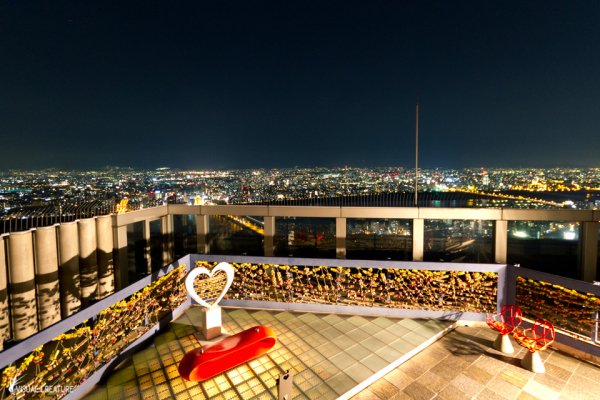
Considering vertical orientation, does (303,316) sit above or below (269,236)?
below

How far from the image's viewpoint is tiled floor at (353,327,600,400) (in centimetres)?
460

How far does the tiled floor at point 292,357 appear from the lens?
4512 mm

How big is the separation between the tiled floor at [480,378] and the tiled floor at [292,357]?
0.30 metres

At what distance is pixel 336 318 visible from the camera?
7.01 metres

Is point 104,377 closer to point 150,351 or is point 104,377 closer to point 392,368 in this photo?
point 150,351

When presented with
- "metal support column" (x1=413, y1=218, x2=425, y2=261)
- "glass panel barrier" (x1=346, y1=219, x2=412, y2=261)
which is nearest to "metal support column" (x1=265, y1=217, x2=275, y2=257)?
"glass panel barrier" (x1=346, y1=219, x2=412, y2=261)

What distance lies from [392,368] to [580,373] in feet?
10.8

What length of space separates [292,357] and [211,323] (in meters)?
1.82

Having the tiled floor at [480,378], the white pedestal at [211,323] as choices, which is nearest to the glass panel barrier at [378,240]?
the tiled floor at [480,378]

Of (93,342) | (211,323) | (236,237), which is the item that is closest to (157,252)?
(236,237)

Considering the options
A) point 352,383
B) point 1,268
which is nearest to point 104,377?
point 352,383

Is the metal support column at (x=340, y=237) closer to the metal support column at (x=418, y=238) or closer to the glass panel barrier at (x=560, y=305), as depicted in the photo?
the metal support column at (x=418, y=238)

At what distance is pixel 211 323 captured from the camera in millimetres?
5938

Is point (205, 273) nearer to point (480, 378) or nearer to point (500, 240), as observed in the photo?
point (480, 378)
